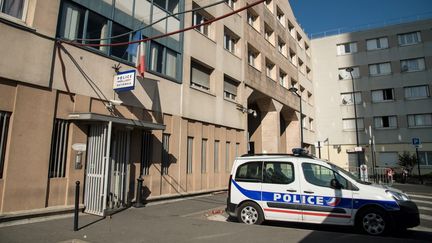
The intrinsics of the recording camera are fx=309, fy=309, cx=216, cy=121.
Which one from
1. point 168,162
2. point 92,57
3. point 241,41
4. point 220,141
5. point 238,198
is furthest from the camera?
point 241,41

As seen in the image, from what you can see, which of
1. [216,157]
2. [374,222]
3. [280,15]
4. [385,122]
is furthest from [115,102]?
[385,122]

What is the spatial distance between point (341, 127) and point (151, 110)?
100 ft

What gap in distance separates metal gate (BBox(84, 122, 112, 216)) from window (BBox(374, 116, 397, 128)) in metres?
33.9

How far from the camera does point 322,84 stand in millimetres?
38844

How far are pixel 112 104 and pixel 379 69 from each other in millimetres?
34780

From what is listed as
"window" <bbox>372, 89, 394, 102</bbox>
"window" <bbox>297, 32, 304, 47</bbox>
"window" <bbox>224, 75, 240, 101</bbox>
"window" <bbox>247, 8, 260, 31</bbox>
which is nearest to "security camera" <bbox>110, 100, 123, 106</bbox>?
"window" <bbox>224, 75, 240, 101</bbox>

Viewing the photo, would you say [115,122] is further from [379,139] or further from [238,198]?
[379,139]

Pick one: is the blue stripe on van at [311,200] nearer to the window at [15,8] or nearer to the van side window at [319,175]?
the van side window at [319,175]

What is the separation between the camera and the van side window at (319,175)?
7.98 m

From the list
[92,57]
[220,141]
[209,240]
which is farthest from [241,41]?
[209,240]

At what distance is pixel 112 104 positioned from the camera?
10.7 m

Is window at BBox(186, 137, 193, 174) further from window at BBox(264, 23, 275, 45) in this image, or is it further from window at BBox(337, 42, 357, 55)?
window at BBox(337, 42, 357, 55)

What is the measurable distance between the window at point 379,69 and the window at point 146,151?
107ft

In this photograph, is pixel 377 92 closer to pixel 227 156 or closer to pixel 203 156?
pixel 227 156
